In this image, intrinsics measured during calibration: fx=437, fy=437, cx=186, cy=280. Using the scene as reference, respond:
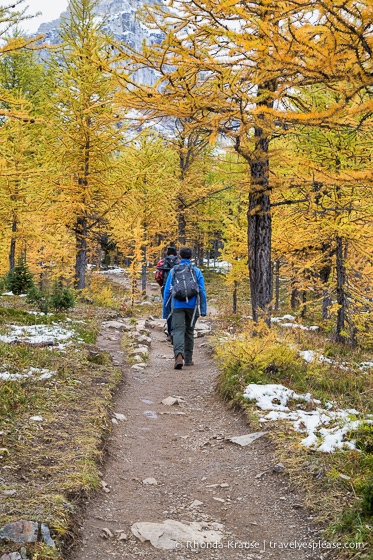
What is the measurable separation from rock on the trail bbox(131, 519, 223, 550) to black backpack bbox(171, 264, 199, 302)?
4827mm

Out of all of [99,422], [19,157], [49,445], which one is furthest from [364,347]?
[19,157]

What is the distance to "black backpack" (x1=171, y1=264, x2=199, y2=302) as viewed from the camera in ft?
25.5

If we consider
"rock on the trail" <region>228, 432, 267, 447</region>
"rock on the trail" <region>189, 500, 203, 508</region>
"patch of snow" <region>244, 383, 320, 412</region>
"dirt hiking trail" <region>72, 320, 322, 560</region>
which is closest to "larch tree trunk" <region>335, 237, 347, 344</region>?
"patch of snow" <region>244, 383, 320, 412</region>

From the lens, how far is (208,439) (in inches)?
194

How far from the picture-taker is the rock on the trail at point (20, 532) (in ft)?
8.16

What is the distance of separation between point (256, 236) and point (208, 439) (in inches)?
127

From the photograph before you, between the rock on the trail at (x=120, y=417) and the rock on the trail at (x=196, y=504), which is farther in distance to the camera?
the rock on the trail at (x=120, y=417)

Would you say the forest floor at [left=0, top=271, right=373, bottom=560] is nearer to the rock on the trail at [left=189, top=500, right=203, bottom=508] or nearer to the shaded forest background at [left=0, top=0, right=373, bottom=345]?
the rock on the trail at [left=189, top=500, right=203, bottom=508]

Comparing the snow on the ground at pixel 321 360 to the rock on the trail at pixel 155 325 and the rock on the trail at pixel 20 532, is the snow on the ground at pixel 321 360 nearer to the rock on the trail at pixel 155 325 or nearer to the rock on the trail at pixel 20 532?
the rock on the trail at pixel 20 532

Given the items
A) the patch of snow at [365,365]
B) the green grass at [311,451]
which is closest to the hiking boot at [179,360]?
the green grass at [311,451]

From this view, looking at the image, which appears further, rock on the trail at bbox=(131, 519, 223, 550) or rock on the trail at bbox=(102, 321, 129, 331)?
rock on the trail at bbox=(102, 321, 129, 331)

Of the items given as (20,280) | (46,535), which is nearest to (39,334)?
(46,535)

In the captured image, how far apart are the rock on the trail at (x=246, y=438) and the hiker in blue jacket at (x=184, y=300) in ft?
10.5

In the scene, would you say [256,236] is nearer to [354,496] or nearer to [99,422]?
[99,422]
